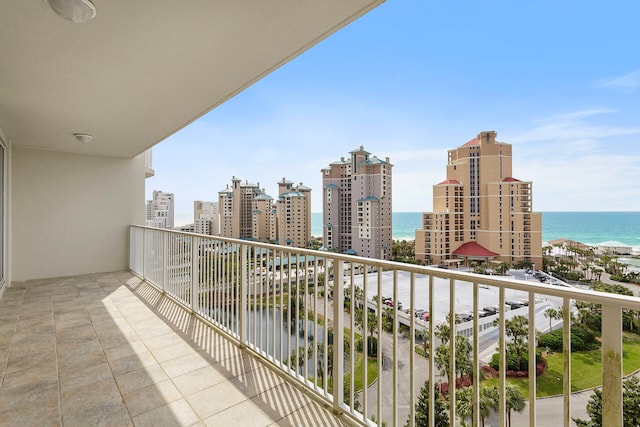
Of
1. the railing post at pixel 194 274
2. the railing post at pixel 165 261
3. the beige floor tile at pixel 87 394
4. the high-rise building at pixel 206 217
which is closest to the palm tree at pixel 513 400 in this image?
the beige floor tile at pixel 87 394

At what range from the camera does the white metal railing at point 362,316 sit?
3.53 feet

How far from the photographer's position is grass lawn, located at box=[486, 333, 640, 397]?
3.02 ft

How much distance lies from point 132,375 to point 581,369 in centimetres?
274

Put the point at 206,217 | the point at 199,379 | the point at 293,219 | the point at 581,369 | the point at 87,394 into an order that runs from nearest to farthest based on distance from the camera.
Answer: the point at 581,369, the point at 87,394, the point at 199,379, the point at 206,217, the point at 293,219

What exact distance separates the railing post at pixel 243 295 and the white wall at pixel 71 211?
4.98 m

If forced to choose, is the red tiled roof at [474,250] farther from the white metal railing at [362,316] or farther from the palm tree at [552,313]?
the palm tree at [552,313]

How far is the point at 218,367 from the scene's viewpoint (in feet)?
7.77

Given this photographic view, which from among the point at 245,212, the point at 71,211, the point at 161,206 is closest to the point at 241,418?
the point at 71,211

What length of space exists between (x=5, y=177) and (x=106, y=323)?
3822 mm

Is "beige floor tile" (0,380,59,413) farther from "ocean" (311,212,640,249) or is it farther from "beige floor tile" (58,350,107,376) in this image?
"ocean" (311,212,640,249)

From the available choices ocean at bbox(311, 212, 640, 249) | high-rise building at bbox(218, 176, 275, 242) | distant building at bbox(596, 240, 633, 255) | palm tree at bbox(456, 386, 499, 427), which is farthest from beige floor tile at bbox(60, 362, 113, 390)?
ocean at bbox(311, 212, 640, 249)

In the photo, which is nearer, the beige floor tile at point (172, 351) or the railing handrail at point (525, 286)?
the railing handrail at point (525, 286)

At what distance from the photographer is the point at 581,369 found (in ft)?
3.57

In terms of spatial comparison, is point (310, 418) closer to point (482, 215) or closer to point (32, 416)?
point (32, 416)
